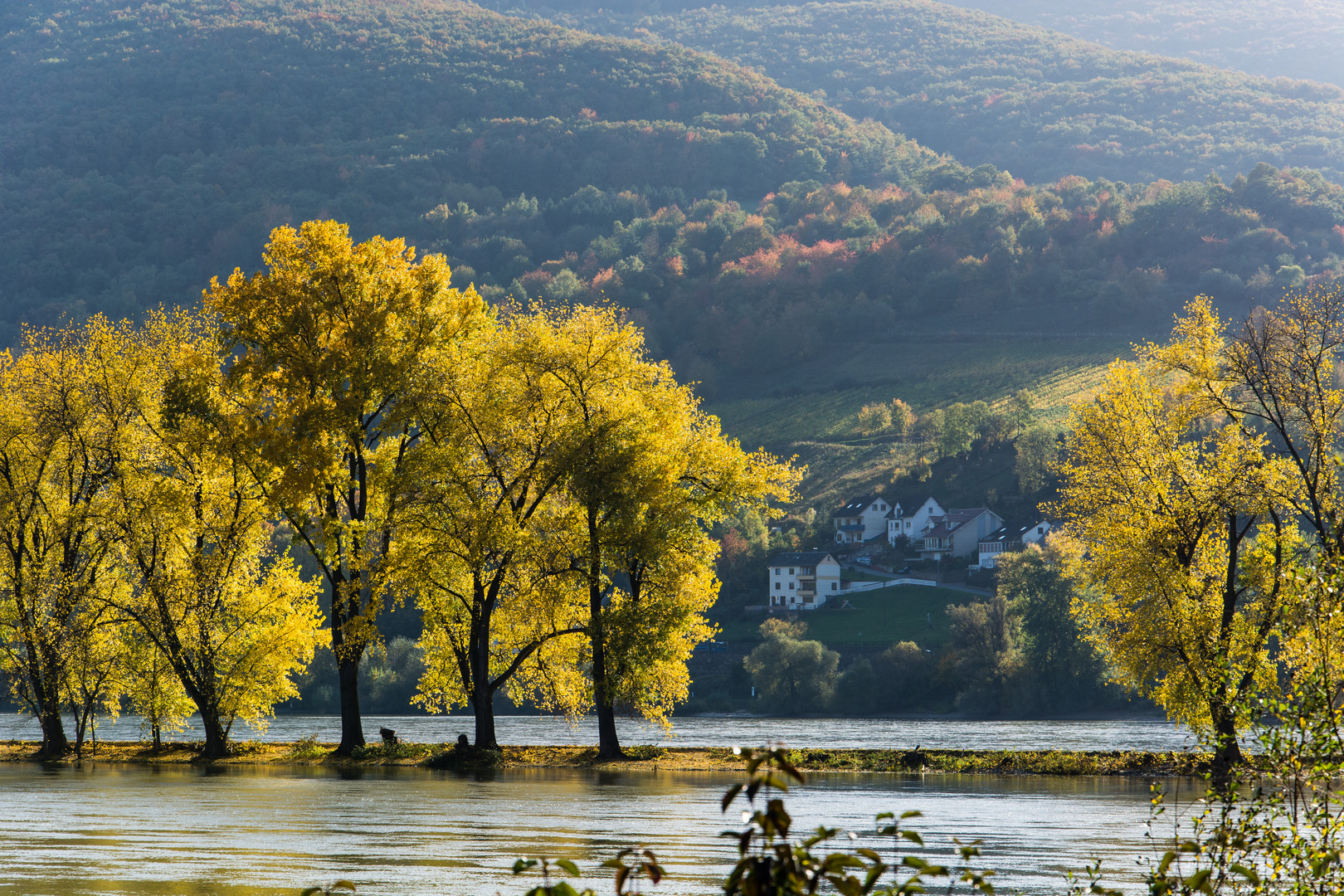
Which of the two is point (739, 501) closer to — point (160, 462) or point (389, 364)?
point (389, 364)

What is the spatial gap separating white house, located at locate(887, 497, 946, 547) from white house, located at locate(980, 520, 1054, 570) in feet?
35.9

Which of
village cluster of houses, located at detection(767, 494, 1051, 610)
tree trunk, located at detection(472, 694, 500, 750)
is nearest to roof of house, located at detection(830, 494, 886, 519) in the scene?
village cluster of houses, located at detection(767, 494, 1051, 610)

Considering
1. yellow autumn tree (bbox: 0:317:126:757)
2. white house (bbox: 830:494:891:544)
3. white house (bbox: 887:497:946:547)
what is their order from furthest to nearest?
1. white house (bbox: 830:494:891:544)
2. white house (bbox: 887:497:946:547)
3. yellow autumn tree (bbox: 0:317:126:757)

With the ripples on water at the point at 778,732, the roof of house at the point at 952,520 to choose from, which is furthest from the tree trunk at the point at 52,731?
the roof of house at the point at 952,520

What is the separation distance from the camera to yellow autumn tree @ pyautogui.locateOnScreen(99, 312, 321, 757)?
36.1 metres

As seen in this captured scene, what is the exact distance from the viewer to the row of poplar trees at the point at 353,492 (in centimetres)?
3475

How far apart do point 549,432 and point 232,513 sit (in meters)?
10.1

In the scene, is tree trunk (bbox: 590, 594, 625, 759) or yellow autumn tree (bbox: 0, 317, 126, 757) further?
yellow autumn tree (bbox: 0, 317, 126, 757)

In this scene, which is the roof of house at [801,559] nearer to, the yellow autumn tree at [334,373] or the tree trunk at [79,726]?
the tree trunk at [79,726]

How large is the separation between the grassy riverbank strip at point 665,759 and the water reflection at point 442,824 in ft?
4.50

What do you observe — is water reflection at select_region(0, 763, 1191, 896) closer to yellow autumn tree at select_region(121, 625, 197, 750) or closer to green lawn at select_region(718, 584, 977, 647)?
yellow autumn tree at select_region(121, 625, 197, 750)

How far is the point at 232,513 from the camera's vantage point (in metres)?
37.7

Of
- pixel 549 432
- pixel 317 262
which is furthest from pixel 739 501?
pixel 317 262

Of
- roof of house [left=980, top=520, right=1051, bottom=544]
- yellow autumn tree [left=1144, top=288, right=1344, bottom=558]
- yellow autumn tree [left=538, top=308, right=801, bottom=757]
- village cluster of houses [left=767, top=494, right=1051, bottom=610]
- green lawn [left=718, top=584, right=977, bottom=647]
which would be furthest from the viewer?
roof of house [left=980, top=520, right=1051, bottom=544]
